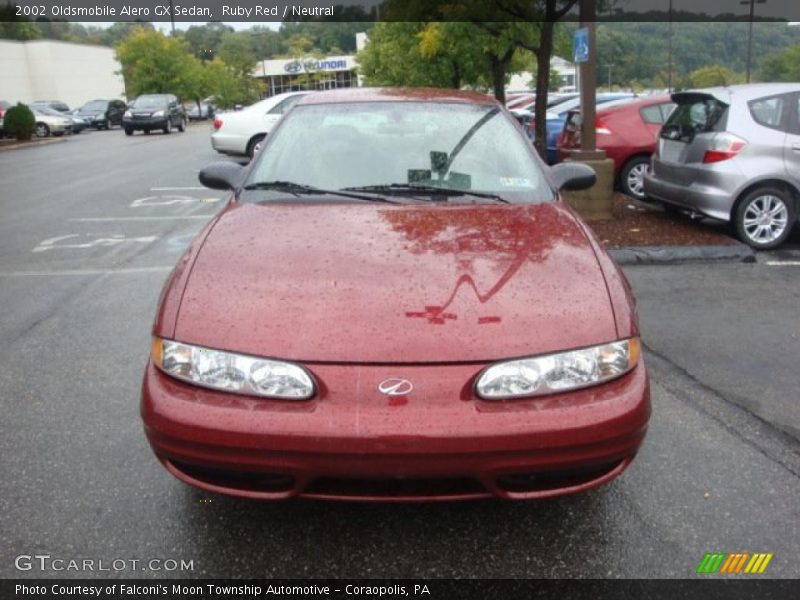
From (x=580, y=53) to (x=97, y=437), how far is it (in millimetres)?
6850

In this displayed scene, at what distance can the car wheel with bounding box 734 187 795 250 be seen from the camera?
7.27 m

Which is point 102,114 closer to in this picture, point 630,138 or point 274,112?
point 274,112

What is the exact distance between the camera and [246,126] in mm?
16094

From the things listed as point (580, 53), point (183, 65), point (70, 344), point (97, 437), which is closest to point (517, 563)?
point (97, 437)

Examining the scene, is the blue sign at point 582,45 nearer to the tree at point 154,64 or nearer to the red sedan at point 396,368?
the red sedan at point 396,368

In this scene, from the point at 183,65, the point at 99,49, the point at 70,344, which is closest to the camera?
the point at 70,344

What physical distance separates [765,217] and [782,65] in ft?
118

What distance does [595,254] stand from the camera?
2838 millimetres

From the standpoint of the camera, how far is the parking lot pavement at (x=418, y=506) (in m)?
2.59

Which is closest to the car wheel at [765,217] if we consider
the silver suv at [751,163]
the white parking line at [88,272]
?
the silver suv at [751,163]

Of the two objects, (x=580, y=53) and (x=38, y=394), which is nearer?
(x=38, y=394)

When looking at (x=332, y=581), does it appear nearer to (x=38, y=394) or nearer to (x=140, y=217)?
(x=38, y=394)

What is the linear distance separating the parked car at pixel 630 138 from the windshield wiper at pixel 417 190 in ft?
23.4

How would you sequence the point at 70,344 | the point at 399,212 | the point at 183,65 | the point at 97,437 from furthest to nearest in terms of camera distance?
the point at 183,65, the point at 70,344, the point at 97,437, the point at 399,212
